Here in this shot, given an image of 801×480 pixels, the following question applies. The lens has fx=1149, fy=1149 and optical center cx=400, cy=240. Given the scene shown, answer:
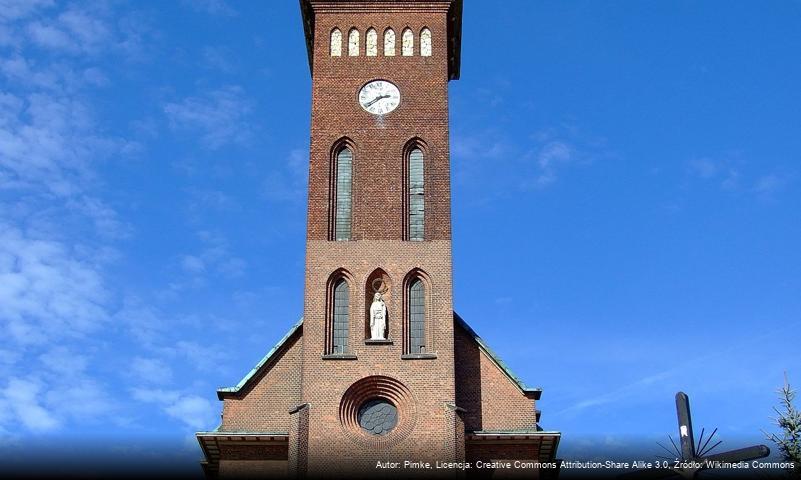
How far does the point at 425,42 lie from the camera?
142 ft

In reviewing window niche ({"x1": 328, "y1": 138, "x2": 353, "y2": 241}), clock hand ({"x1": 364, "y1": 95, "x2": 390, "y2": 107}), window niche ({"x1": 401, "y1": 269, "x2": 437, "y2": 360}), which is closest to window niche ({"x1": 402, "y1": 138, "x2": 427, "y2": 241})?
window niche ({"x1": 401, "y1": 269, "x2": 437, "y2": 360})

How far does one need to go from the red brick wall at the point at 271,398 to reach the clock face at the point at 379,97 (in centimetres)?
895

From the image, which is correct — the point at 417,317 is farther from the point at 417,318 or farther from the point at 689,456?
the point at 689,456

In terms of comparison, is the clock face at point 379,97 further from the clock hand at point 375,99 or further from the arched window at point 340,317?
the arched window at point 340,317

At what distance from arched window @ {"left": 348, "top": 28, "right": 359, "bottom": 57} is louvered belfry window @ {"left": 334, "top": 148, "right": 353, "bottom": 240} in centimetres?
403

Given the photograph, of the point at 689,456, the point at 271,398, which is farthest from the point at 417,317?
the point at 689,456

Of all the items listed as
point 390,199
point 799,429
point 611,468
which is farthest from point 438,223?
point 799,429

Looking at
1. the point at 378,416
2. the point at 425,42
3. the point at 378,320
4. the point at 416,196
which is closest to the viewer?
the point at 378,416

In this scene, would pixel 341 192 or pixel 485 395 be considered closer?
pixel 485 395

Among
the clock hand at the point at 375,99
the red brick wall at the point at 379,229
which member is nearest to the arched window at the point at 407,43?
the red brick wall at the point at 379,229

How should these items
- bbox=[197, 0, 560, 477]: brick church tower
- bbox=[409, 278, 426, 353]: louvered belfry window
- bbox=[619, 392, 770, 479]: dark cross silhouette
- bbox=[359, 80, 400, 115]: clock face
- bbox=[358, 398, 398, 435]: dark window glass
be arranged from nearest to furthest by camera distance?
1. bbox=[619, 392, 770, 479]: dark cross silhouette
2. bbox=[197, 0, 560, 477]: brick church tower
3. bbox=[358, 398, 398, 435]: dark window glass
4. bbox=[409, 278, 426, 353]: louvered belfry window
5. bbox=[359, 80, 400, 115]: clock face

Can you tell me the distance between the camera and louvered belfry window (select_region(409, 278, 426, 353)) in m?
38.3

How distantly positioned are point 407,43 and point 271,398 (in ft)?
46.8

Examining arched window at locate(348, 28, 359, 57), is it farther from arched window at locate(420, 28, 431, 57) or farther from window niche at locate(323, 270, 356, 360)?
window niche at locate(323, 270, 356, 360)
